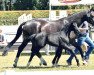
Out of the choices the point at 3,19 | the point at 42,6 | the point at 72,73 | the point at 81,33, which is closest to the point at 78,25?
the point at 81,33

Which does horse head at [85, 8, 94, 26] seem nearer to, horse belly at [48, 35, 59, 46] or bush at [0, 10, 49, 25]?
horse belly at [48, 35, 59, 46]

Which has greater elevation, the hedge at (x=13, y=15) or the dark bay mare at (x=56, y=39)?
the dark bay mare at (x=56, y=39)

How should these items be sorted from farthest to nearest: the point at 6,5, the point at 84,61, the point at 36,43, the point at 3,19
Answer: the point at 6,5 < the point at 3,19 < the point at 84,61 < the point at 36,43

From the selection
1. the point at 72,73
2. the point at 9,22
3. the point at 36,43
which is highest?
the point at 72,73

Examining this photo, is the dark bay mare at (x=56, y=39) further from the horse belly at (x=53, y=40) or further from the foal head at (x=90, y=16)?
the foal head at (x=90, y=16)

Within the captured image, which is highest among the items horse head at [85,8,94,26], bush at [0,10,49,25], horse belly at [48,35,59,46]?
horse head at [85,8,94,26]

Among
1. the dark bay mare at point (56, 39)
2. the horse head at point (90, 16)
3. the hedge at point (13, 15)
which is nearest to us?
the dark bay mare at point (56, 39)

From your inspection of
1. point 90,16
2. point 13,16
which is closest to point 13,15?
point 13,16

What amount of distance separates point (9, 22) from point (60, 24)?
1285 inches

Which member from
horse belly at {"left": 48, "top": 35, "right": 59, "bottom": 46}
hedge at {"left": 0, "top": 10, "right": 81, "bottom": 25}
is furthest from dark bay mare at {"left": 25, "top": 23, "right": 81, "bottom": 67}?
hedge at {"left": 0, "top": 10, "right": 81, "bottom": 25}

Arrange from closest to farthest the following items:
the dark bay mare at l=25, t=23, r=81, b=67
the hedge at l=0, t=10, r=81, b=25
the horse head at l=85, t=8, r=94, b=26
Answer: the dark bay mare at l=25, t=23, r=81, b=67
the horse head at l=85, t=8, r=94, b=26
the hedge at l=0, t=10, r=81, b=25

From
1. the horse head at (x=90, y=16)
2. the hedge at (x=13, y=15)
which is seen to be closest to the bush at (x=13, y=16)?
the hedge at (x=13, y=15)

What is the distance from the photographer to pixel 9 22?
43469 millimetres

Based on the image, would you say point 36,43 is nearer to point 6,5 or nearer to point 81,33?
point 81,33
